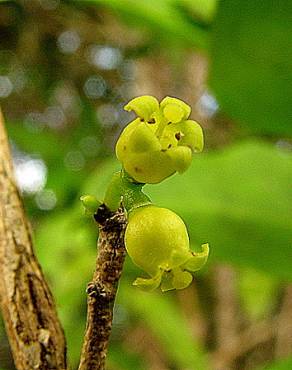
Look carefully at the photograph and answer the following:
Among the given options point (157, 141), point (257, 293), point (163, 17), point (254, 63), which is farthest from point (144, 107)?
point (257, 293)

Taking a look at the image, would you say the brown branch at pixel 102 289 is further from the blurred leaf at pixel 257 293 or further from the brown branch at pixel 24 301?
the blurred leaf at pixel 257 293

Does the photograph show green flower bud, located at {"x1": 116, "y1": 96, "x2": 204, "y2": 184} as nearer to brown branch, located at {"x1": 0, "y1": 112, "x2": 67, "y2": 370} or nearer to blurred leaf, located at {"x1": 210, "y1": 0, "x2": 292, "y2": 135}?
brown branch, located at {"x1": 0, "y1": 112, "x2": 67, "y2": 370}

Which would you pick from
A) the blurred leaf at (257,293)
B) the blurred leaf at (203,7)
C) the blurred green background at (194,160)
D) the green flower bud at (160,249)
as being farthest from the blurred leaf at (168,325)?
the green flower bud at (160,249)

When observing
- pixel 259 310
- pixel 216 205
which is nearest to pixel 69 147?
pixel 259 310

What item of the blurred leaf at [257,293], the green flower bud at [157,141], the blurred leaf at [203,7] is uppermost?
the green flower bud at [157,141]

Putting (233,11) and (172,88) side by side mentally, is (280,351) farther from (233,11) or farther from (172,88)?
(233,11)

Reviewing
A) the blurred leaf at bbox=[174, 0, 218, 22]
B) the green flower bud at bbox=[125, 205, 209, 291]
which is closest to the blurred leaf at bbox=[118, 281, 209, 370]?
the blurred leaf at bbox=[174, 0, 218, 22]
